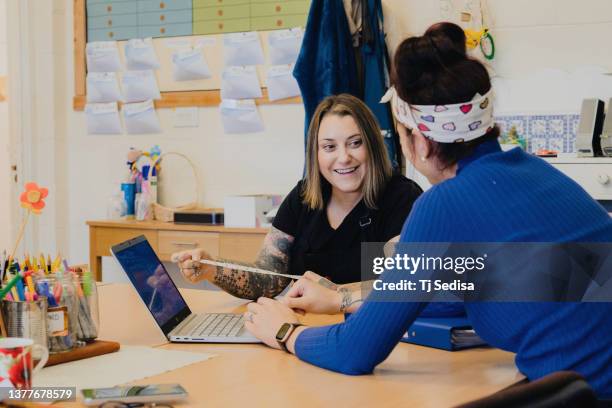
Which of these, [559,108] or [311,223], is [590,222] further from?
[559,108]

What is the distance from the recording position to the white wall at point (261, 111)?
3496 mm

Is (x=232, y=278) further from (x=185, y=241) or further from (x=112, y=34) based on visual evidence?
(x=112, y=34)

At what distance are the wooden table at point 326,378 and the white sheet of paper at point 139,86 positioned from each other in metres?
2.72

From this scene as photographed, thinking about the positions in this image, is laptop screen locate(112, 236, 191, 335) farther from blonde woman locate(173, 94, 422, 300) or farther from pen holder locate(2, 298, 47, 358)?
blonde woman locate(173, 94, 422, 300)

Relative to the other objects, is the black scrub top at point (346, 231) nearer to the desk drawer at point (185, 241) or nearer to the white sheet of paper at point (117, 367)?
A: the white sheet of paper at point (117, 367)

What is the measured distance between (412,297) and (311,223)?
1130 millimetres

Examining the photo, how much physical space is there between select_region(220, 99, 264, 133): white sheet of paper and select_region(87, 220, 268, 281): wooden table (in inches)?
23.2

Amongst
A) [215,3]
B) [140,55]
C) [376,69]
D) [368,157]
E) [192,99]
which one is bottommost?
[368,157]

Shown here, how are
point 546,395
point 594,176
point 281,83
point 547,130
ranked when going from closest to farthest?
point 546,395 < point 594,176 < point 547,130 < point 281,83

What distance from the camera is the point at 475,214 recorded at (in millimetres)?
1377

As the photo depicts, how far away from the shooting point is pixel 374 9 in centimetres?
368

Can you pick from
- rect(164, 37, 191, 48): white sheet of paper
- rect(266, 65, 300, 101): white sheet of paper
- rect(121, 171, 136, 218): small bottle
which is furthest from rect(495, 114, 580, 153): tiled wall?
rect(121, 171, 136, 218): small bottle

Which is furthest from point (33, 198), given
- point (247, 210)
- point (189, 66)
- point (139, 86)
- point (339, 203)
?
point (139, 86)

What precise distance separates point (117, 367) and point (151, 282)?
318 millimetres
